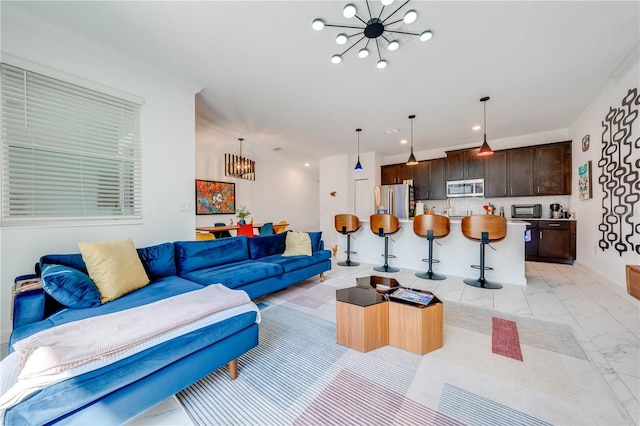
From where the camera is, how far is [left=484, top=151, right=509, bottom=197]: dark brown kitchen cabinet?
5.48 meters

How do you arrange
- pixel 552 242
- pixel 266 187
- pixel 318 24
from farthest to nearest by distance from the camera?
pixel 266 187, pixel 552 242, pixel 318 24

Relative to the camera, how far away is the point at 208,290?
1.94 meters

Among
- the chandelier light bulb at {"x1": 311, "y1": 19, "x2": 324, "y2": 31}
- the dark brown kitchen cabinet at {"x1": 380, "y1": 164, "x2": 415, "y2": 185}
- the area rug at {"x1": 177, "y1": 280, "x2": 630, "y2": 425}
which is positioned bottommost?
the area rug at {"x1": 177, "y1": 280, "x2": 630, "y2": 425}

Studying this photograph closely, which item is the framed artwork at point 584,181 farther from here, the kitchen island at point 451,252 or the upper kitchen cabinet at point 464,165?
the upper kitchen cabinet at point 464,165

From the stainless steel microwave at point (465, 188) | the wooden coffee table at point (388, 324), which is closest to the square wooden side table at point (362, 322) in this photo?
the wooden coffee table at point (388, 324)

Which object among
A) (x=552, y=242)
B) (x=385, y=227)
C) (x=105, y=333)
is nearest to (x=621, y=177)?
(x=552, y=242)

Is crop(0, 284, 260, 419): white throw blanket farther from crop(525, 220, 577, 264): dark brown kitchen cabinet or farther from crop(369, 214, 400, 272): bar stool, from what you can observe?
crop(525, 220, 577, 264): dark brown kitchen cabinet

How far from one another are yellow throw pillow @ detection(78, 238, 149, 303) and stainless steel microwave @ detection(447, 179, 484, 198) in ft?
21.0

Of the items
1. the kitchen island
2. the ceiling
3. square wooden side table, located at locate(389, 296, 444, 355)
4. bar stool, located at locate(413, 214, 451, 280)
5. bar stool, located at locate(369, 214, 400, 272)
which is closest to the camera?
square wooden side table, located at locate(389, 296, 444, 355)

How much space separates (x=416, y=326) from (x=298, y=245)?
7.14 ft

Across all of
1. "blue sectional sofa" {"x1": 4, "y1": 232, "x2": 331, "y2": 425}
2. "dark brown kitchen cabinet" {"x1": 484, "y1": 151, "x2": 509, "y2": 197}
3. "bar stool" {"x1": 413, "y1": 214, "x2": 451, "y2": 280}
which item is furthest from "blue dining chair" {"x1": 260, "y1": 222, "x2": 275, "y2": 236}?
"dark brown kitchen cabinet" {"x1": 484, "y1": 151, "x2": 509, "y2": 197}

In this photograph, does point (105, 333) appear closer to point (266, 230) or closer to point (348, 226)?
point (348, 226)

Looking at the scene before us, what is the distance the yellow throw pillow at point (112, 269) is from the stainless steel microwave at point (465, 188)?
639 centimetres

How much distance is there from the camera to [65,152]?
2.47 meters
